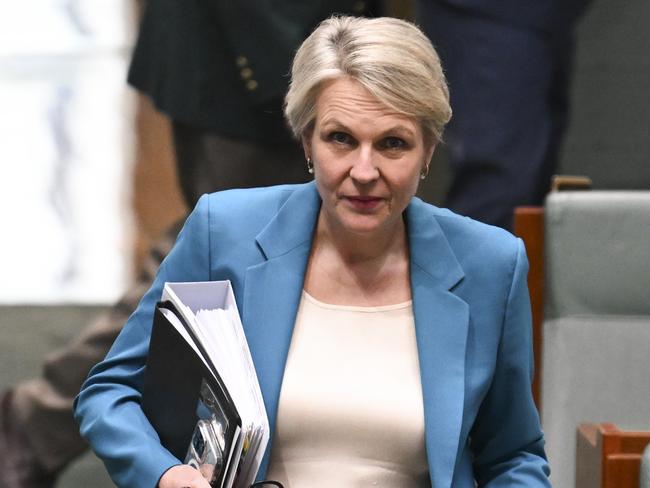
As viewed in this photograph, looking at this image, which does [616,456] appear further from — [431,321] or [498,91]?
[498,91]

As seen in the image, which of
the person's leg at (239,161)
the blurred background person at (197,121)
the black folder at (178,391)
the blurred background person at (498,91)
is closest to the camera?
the black folder at (178,391)

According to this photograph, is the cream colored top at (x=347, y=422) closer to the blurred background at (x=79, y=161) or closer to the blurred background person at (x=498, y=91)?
the blurred background person at (x=498, y=91)

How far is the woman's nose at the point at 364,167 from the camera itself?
2.09m

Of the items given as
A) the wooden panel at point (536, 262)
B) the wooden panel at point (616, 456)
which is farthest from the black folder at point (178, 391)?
the wooden panel at point (536, 262)

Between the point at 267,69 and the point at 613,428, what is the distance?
4.77 feet

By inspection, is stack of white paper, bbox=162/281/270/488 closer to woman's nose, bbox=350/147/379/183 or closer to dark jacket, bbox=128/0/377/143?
woman's nose, bbox=350/147/379/183

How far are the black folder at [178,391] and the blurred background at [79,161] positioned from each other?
7.84 ft

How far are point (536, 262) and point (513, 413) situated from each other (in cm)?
85

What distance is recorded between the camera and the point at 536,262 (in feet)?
9.93

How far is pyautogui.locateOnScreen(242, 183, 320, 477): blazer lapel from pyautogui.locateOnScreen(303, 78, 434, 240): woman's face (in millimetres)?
113

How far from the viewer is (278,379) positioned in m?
2.13

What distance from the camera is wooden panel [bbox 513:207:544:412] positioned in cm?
301

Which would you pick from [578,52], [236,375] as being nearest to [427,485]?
[236,375]

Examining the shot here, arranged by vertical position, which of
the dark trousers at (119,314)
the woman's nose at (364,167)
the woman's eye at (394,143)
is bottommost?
the dark trousers at (119,314)
